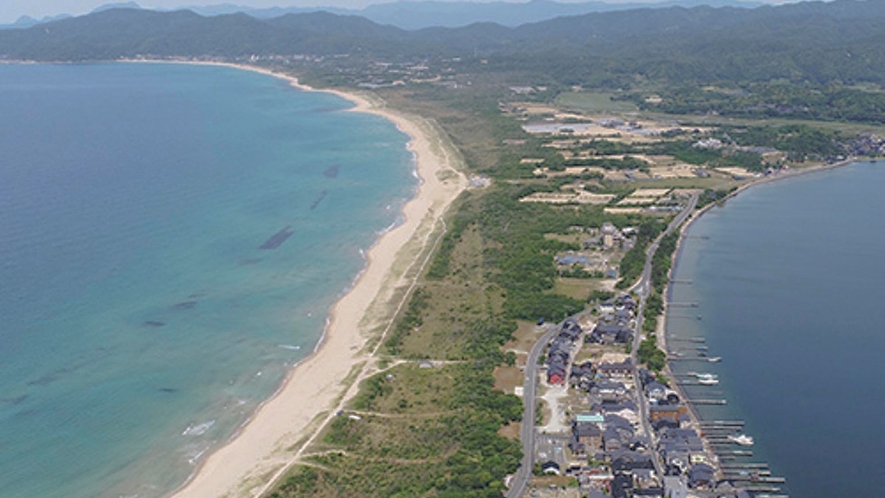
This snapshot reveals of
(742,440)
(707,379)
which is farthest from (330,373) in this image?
(742,440)

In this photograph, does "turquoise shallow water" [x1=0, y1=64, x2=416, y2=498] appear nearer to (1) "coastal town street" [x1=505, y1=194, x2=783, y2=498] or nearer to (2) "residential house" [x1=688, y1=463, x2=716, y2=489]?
(1) "coastal town street" [x1=505, y1=194, x2=783, y2=498]

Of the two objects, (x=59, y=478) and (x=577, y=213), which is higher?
(x=577, y=213)

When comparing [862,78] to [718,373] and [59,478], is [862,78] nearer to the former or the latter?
[718,373]

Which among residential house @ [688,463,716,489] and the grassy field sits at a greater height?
the grassy field

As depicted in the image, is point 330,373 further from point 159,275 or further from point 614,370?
point 159,275

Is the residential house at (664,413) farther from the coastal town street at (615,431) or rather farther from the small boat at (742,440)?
the small boat at (742,440)

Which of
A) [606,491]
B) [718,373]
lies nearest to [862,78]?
[718,373]

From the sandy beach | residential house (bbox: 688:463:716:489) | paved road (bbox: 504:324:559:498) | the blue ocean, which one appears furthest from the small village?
the sandy beach
